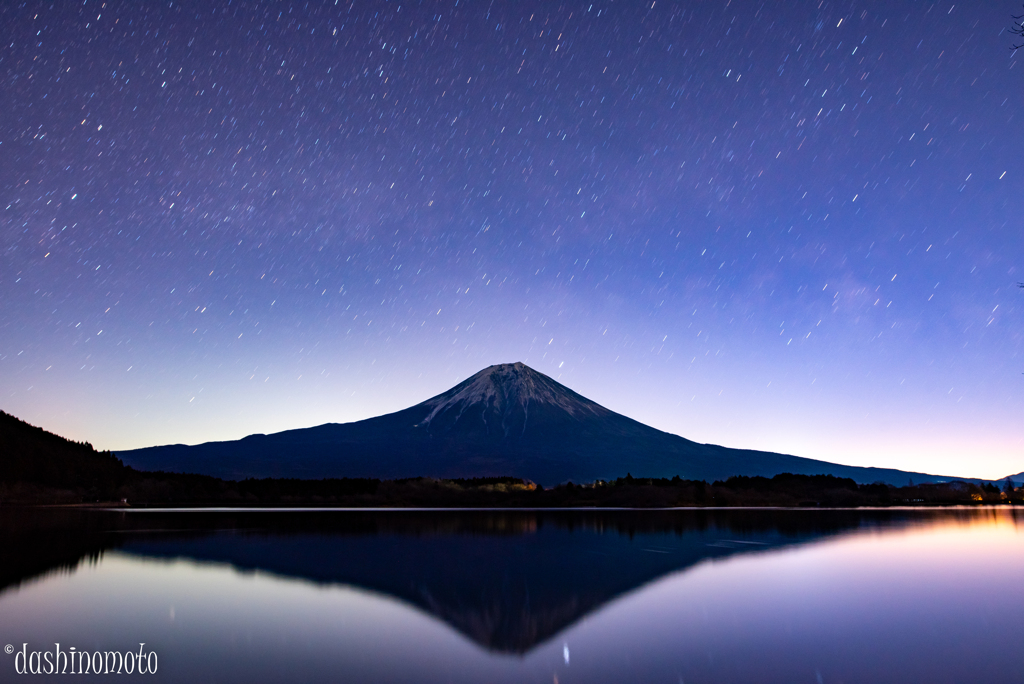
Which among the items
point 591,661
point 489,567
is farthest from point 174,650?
point 489,567

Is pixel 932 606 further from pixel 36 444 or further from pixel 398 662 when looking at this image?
pixel 36 444

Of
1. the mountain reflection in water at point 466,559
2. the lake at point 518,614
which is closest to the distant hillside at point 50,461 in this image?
Result: the mountain reflection in water at point 466,559

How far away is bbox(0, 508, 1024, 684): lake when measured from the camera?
9.43 meters

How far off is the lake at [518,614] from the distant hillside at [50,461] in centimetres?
10091

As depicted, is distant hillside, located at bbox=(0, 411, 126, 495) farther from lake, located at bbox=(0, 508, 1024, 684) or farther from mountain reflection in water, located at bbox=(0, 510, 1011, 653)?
lake, located at bbox=(0, 508, 1024, 684)

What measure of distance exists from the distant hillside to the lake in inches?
3973

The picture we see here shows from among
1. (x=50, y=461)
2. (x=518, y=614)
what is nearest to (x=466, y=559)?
(x=518, y=614)

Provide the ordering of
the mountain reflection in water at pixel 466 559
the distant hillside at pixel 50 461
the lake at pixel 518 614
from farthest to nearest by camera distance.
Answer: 1. the distant hillside at pixel 50 461
2. the mountain reflection in water at pixel 466 559
3. the lake at pixel 518 614

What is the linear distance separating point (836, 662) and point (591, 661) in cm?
333

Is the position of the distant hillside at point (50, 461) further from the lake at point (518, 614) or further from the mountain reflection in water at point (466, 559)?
the lake at point (518, 614)

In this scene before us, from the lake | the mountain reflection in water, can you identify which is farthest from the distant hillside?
the lake

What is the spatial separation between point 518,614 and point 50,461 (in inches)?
5079

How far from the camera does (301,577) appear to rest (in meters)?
18.4

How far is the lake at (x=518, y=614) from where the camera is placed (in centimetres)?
943
